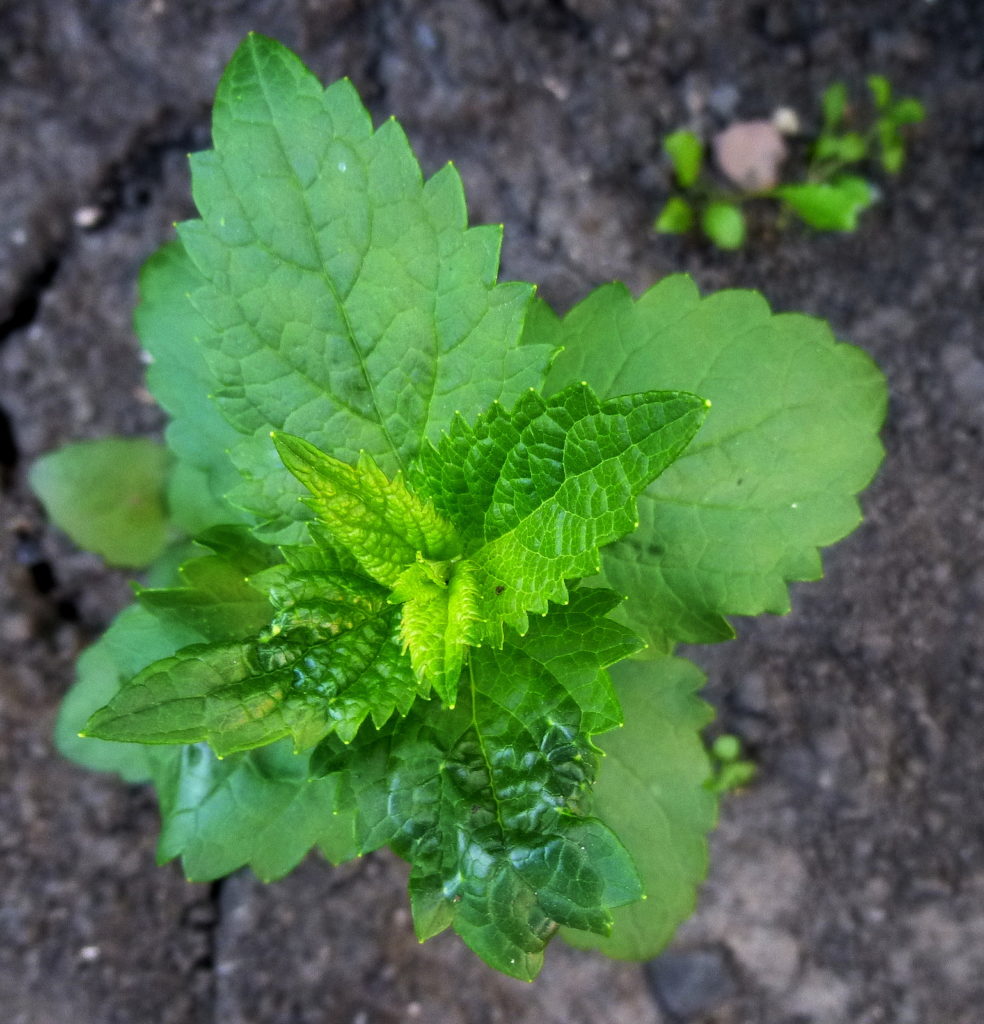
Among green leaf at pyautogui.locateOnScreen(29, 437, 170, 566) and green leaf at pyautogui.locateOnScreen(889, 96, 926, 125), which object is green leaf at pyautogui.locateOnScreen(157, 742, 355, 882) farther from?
green leaf at pyautogui.locateOnScreen(889, 96, 926, 125)

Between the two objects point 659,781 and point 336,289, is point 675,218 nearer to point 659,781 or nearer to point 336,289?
point 336,289

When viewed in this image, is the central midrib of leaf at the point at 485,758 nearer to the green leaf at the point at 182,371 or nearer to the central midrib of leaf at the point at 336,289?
the central midrib of leaf at the point at 336,289

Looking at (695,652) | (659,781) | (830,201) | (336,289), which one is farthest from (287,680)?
(830,201)

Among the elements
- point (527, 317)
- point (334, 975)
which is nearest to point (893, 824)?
point (334, 975)

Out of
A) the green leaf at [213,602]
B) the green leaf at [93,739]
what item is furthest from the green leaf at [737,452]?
the green leaf at [93,739]

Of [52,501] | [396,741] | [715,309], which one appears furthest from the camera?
[52,501]

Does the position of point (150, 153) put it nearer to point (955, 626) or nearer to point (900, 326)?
point (900, 326)

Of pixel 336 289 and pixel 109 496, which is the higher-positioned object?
pixel 336 289
